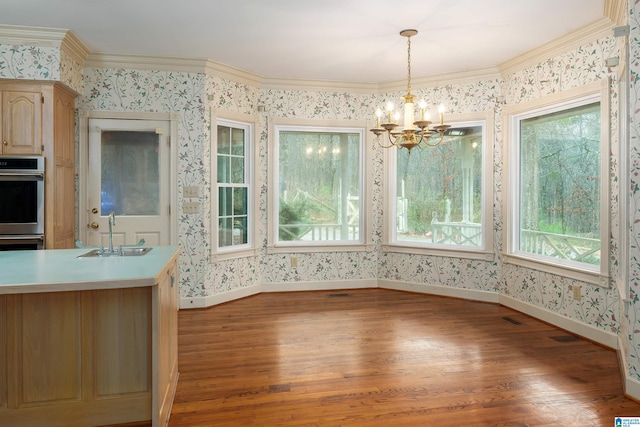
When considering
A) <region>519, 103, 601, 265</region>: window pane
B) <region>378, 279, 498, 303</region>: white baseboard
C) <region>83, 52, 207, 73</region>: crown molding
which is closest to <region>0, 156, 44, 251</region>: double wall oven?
<region>83, 52, 207, 73</region>: crown molding

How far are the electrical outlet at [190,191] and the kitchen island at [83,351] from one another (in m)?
2.60

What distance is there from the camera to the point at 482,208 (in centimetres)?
532

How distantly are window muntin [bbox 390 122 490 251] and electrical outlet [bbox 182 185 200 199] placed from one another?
2.47 m

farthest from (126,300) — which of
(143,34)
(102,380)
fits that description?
(143,34)

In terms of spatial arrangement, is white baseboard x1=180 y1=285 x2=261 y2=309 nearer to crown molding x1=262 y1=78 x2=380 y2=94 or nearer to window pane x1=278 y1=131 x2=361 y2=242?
window pane x1=278 y1=131 x2=361 y2=242

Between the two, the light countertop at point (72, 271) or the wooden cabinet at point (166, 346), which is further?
the wooden cabinet at point (166, 346)

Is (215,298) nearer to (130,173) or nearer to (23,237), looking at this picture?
(130,173)

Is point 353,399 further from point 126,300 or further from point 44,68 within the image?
point 44,68

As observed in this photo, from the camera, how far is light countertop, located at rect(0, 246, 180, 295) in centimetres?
201

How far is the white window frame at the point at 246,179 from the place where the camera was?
5074 mm

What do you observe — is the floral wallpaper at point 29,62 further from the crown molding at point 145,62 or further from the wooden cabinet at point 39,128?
the crown molding at point 145,62

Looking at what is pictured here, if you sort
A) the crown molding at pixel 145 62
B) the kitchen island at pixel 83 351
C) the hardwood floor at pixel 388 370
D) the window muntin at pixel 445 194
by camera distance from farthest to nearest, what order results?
1. the window muntin at pixel 445 194
2. the crown molding at pixel 145 62
3. the hardwood floor at pixel 388 370
4. the kitchen island at pixel 83 351

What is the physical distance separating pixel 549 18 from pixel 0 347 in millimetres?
4426

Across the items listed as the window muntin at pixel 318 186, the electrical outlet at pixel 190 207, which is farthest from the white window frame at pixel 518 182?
the electrical outlet at pixel 190 207
